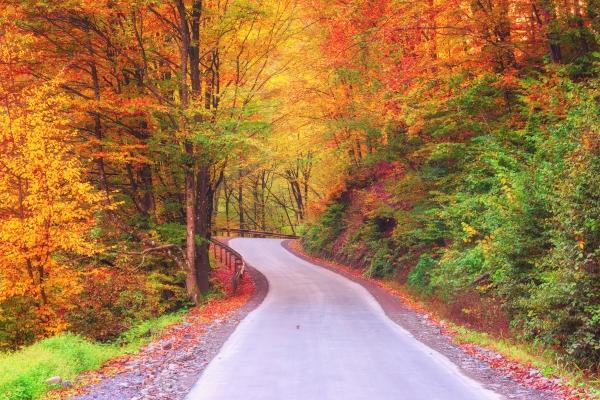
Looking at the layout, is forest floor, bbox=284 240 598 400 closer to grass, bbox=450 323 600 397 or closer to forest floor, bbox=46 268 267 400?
grass, bbox=450 323 600 397

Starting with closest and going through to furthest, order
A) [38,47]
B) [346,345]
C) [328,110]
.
Result: [346,345] < [38,47] < [328,110]

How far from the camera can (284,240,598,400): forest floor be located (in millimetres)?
7269

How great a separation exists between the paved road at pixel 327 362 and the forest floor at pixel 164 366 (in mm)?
341

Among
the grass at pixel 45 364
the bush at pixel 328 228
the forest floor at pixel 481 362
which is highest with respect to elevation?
the bush at pixel 328 228

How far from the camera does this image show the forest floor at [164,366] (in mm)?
7422

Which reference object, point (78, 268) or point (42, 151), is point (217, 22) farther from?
point (78, 268)

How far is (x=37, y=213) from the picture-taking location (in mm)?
13906

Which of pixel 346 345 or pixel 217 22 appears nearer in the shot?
pixel 346 345

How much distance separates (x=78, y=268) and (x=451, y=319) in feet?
37.5

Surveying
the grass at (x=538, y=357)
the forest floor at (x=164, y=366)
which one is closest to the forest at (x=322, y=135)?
the grass at (x=538, y=357)

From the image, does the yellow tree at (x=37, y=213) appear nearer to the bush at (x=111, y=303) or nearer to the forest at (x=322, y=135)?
the forest at (x=322, y=135)

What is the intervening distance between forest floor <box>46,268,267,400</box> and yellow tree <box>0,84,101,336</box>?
3.68m

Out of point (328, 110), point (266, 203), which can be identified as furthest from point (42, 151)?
point (266, 203)

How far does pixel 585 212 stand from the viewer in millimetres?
8938
